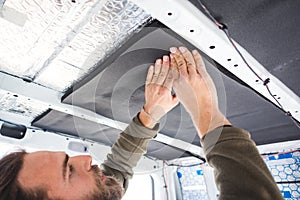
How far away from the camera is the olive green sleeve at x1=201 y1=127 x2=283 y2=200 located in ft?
1.53


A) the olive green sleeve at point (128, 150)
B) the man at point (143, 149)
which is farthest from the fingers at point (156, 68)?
the olive green sleeve at point (128, 150)

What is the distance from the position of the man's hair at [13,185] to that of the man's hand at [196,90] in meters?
0.58

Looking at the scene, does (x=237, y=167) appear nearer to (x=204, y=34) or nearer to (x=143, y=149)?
(x=204, y=34)

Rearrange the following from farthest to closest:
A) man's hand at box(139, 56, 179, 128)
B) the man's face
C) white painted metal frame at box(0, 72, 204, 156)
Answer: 1. white painted metal frame at box(0, 72, 204, 156)
2. man's hand at box(139, 56, 179, 128)
3. the man's face

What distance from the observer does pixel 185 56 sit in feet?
2.52

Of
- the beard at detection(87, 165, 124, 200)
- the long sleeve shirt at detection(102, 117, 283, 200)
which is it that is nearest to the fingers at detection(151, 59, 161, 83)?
the long sleeve shirt at detection(102, 117, 283, 200)

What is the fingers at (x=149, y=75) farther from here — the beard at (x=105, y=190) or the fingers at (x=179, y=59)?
the beard at (x=105, y=190)

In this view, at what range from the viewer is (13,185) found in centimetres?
75

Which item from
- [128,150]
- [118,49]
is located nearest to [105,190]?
[128,150]

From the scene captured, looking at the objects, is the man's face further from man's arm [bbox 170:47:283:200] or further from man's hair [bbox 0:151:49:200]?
man's arm [bbox 170:47:283:200]

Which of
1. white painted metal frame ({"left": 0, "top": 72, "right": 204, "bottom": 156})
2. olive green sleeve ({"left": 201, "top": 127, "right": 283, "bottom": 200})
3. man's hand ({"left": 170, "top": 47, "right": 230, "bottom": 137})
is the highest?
man's hand ({"left": 170, "top": 47, "right": 230, "bottom": 137})

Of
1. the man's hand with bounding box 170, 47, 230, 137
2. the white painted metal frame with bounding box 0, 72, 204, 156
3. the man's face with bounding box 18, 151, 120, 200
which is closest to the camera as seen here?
the man's hand with bounding box 170, 47, 230, 137

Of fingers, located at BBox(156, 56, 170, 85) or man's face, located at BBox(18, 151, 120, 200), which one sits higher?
fingers, located at BBox(156, 56, 170, 85)

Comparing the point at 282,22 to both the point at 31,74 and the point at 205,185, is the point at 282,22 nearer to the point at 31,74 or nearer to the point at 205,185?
the point at 31,74
